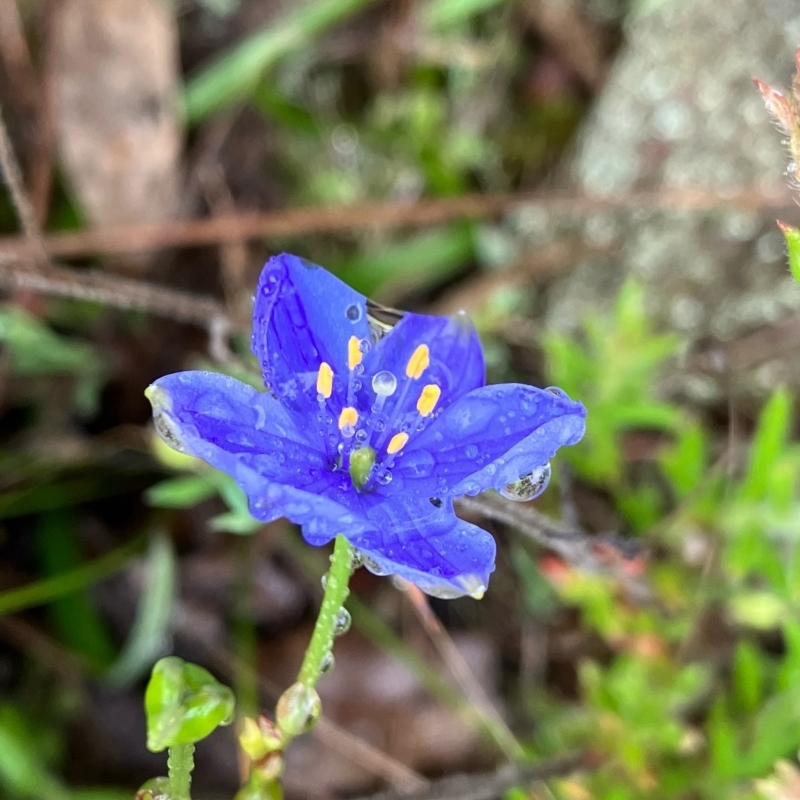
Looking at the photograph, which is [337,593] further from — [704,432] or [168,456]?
[704,432]

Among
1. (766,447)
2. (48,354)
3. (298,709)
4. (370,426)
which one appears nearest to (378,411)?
(370,426)

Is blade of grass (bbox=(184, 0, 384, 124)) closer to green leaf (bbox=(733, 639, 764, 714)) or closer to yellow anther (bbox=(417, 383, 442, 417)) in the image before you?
yellow anther (bbox=(417, 383, 442, 417))

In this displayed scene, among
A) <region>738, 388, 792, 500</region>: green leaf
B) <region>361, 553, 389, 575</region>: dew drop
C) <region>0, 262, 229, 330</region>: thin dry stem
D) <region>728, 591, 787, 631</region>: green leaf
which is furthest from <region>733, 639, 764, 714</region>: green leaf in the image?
<region>0, 262, 229, 330</region>: thin dry stem

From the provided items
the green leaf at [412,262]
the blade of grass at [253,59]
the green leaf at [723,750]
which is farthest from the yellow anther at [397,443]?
the blade of grass at [253,59]

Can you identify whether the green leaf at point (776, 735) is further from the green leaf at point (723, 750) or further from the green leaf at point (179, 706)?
the green leaf at point (179, 706)

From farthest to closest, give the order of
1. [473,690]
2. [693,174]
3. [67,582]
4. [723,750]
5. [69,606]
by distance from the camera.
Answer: [693,174] → [69,606] → [473,690] → [67,582] → [723,750]

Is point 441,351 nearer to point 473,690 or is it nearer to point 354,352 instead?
point 354,352
